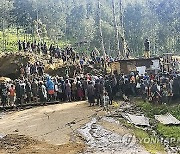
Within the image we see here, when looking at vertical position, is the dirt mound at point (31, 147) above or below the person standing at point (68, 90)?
below

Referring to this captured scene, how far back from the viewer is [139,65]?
27.5m

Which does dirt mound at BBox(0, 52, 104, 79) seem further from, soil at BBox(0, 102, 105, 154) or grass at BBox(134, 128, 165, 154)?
grass at BBox(134, 128, 165, 154)

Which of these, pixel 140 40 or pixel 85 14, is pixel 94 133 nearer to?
pixel 140 40

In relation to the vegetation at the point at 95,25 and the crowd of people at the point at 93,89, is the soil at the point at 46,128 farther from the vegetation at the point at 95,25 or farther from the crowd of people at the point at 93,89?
the vegetation at the point at 95,25

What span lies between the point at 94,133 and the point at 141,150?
2867 millimetres

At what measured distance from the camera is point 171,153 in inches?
526

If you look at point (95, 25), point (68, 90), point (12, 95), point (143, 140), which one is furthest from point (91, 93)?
point (95, 25)

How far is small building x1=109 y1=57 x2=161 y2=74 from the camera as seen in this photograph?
27.3 m

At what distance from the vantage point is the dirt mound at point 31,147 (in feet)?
43.0

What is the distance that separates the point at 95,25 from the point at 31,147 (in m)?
76.1

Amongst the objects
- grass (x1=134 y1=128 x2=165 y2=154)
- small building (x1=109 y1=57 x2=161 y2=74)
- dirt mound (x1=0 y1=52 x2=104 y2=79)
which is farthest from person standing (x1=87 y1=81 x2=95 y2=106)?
dirt mound (x1=0 y1=52 x2=104 y2=79)

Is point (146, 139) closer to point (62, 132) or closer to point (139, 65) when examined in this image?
point (62, 132)

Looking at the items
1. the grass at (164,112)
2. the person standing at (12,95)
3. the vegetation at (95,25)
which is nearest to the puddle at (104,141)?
the grass at (164,112)

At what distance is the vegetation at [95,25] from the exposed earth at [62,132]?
130ft
